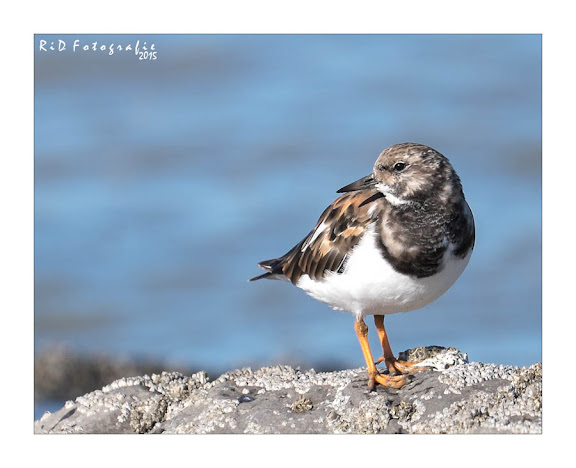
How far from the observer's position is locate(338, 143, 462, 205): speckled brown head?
17.3ft

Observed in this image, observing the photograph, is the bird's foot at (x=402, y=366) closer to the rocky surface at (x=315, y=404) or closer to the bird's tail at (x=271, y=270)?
the rocky surface at (x=315, y=404)

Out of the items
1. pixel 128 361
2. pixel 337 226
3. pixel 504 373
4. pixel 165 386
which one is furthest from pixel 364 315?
pixel 128 361

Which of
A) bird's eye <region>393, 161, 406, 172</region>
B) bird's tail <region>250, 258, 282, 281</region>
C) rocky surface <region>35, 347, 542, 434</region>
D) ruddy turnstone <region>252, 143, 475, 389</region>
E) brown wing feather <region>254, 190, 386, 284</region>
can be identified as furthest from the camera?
bird's tail <region>250, 258, 282, 281</region>

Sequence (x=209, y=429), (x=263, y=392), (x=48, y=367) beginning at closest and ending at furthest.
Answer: (x=209, y=429) → (x=263, y=392) → (x=48, y=367)

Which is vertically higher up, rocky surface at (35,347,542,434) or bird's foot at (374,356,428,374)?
bird's foot at (374,356,428,374)

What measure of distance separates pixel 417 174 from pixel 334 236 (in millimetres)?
699

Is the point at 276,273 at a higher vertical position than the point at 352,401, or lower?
higher

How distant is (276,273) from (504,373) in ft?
6.08

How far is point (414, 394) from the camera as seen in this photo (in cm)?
510

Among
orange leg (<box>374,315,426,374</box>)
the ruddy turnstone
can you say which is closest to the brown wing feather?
the ruddy turnstone

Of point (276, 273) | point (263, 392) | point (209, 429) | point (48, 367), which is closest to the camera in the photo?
point (209, 429)

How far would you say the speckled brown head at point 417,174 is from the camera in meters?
5.28

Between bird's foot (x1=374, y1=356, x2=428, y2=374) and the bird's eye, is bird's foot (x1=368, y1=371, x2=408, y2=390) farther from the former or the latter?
the bird's eye

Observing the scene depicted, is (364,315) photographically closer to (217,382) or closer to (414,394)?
(414,394)
